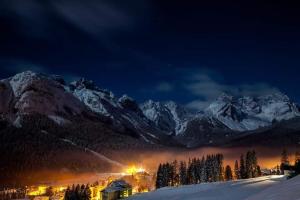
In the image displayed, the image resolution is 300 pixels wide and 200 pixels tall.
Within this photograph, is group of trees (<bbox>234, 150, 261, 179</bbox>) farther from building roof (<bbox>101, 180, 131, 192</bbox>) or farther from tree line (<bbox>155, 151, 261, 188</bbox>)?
building roof (<bbox>101, 180, 131, 192</bbox>)

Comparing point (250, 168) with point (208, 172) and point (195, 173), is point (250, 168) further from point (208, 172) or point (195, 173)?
point (195, 173)

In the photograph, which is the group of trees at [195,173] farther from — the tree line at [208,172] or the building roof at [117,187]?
the building roof at [117,187]

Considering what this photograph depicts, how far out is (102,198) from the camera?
16162cm

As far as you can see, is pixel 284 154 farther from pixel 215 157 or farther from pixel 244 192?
pixel 244 192

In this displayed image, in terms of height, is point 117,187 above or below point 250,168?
below

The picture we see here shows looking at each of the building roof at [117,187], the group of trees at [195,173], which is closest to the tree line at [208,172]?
the group of trees at [195,173]

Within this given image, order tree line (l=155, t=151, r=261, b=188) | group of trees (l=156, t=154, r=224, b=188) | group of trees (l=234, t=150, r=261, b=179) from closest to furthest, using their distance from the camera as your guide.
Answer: group of trees (l=234, t=150, r=261, b=179), tree line (l=155, t=151, r=261, b=188), group of trees (l=156, t=154, r=224, b=188)

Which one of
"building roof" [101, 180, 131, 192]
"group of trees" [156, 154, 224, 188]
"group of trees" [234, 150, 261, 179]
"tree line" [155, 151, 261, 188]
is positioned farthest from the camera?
"group of trees" [156, 154, 224, 188]

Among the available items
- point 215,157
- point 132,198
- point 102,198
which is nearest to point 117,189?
point 102,198

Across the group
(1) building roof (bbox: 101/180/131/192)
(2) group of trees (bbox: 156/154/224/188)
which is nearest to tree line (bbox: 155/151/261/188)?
(2) group of trees (bbox: 156/154/224/188)

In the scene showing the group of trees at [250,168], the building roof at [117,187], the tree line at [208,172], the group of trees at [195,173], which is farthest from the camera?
the group of trees at [195,173]

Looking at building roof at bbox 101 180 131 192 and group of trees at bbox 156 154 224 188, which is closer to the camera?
building roof at bbox 101 180 131 192

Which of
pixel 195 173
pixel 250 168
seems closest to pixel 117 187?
pixel 195 173

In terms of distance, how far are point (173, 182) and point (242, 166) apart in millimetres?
29439
